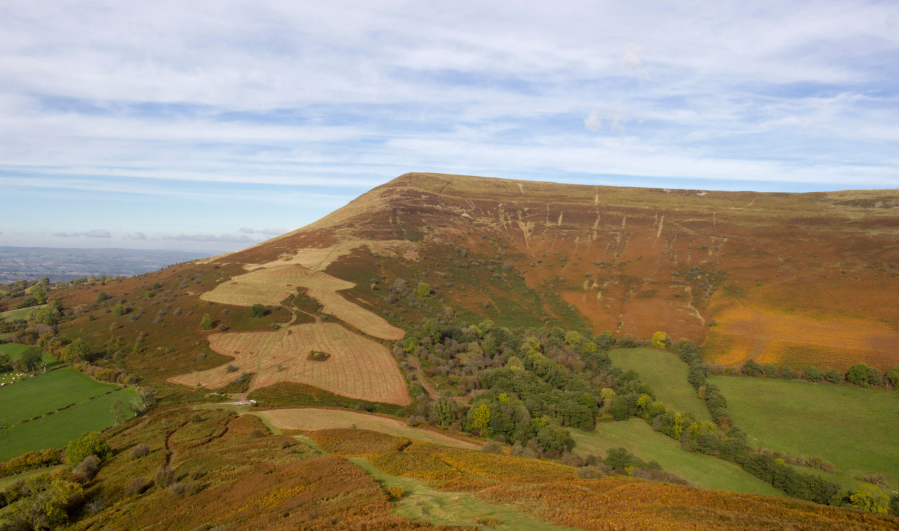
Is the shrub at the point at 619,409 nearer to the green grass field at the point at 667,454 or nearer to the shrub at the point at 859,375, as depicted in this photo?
the green grass field at the point at 667,454

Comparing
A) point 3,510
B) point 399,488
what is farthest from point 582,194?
point 3,510

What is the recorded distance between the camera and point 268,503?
20.8 meters

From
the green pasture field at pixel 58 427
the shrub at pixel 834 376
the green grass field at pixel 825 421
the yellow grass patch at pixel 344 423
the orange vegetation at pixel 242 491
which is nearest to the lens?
the orange vegetation at pixel 242 491

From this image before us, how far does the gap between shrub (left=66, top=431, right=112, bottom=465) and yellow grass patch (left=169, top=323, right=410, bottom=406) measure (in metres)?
19.9

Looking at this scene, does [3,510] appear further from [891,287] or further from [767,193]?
[767,193]

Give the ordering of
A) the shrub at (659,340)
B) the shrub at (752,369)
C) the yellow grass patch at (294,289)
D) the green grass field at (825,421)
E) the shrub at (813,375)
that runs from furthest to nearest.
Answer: the shrub at (659,340) → the yellow grass patch at (294,289) → the shrub at (752,369) → the shrub at (813,375) → the green grass field at (825,421)

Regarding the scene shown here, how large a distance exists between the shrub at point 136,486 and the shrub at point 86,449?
7.64 m

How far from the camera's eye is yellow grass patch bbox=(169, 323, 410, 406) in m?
51.8

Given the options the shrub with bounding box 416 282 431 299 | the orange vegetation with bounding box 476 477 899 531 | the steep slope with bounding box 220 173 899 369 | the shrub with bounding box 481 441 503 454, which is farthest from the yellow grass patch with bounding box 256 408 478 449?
the steep slope with bounding box 220 173 899 369

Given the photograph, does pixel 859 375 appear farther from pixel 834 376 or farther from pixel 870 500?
pixel 870 500

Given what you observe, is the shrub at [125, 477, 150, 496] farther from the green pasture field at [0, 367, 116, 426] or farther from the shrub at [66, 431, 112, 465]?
the green pasture field at [0, 367, 116, 426]

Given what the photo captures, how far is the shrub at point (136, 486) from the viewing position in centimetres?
2392

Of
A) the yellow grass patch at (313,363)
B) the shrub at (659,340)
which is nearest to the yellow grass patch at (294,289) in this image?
the yellow grass patch at (313,363)

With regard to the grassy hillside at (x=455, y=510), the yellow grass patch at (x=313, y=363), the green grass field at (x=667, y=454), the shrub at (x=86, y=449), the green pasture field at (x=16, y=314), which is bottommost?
the green grass field at (x=667, y=454)
